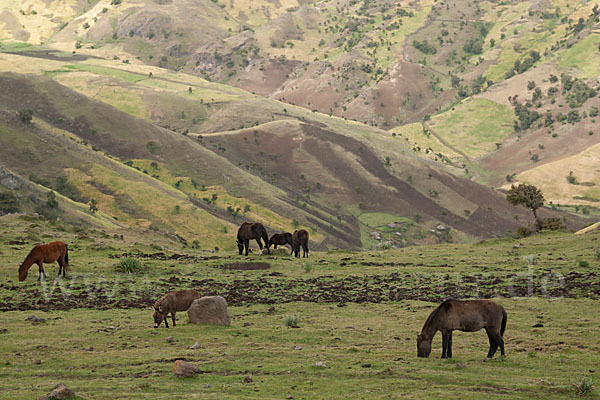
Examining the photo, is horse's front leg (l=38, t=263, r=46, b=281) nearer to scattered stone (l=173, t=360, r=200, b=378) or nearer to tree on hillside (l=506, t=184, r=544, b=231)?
scattered stone (l=173, t=360, r=200, b=378)

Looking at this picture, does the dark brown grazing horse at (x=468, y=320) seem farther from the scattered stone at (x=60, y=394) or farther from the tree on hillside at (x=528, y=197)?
the tree on hillside at (x=528, y=197)

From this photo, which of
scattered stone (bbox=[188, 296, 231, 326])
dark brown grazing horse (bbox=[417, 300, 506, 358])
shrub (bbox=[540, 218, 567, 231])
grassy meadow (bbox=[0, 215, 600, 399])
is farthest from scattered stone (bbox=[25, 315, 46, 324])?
shrub (bbox=[540, 218, 567, 231])

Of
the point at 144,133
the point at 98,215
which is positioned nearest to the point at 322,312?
the point at 98,215

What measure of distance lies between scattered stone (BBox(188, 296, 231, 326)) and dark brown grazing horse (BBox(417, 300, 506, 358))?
828cm

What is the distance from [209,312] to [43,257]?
44.5ft

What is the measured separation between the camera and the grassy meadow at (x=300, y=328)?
1395 cm

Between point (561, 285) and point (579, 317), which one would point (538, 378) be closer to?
point (579, 317)

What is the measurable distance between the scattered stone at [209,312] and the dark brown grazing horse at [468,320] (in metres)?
8.28

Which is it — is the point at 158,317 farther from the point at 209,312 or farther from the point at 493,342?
the point at 493,342

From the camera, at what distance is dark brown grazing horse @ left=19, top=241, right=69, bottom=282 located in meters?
29.9

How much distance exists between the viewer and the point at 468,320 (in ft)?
53.2

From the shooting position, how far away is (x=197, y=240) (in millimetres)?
90062

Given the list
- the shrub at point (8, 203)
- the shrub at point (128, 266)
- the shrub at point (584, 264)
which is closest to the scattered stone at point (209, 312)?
the shrub at point (128, 266)

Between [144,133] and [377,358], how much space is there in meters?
127
